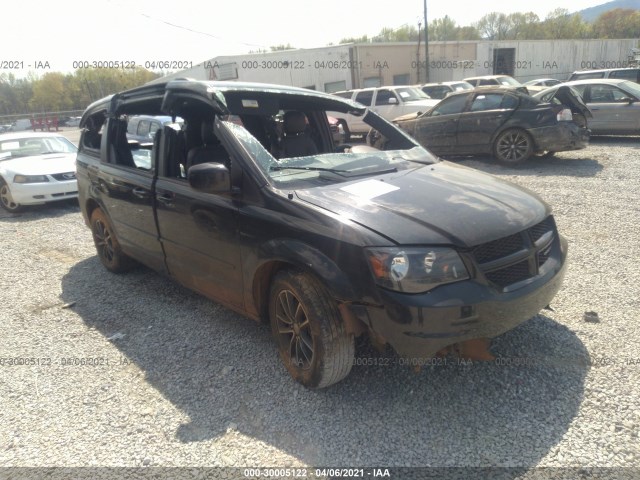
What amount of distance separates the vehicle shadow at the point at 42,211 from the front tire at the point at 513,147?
28.1 feet

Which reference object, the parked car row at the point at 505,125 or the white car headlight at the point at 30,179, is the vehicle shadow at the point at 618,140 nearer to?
the parked car row at the point at 505,125

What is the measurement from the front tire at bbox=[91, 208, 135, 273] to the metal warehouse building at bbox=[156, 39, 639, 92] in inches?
950

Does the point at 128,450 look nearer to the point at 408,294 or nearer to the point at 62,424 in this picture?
the point at 62,424

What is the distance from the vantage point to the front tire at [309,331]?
2.60 meters

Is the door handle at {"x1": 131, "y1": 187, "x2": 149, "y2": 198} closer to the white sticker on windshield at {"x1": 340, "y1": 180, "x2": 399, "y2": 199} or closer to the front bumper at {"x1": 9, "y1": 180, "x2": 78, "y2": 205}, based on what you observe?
the white sticker on windshield at {"x1": 340, "y1": 180, "x2": 399, "y2": 199}

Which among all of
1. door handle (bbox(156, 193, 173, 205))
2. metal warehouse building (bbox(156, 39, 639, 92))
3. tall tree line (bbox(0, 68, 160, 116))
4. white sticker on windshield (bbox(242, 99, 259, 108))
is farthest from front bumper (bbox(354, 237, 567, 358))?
tall tree line (bbox(0, 68, 160, 116))

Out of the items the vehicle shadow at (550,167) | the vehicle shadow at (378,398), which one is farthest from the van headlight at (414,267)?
the vehicle shadow at (550,167)

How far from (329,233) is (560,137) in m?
7.99

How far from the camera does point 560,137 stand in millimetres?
8750

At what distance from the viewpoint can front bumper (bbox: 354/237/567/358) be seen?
2.30 meters

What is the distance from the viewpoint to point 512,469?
86.8 inches

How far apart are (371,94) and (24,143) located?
413 inches

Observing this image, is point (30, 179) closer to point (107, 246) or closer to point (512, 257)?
point (107, 246)

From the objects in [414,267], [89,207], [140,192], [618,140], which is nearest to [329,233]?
[414,267]
